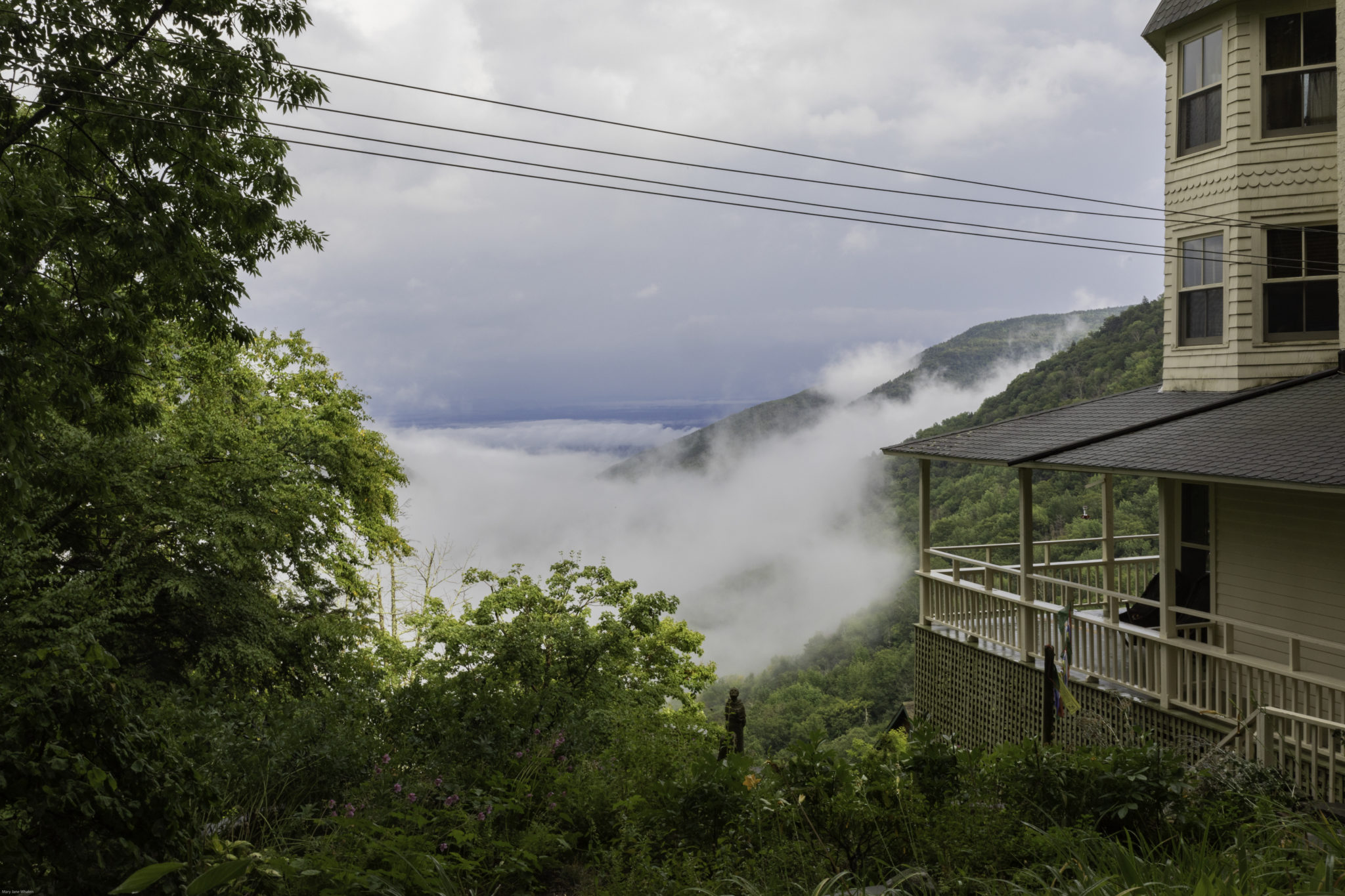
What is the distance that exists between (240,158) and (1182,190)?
12.2 metres

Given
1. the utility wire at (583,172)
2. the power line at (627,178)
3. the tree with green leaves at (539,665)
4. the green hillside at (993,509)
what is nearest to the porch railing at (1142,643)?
the tree with green leaves at (539,665)

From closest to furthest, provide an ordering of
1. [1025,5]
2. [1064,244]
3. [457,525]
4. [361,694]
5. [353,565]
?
[361,694], [1064,244], [353,565], [1025,5], [457,525]

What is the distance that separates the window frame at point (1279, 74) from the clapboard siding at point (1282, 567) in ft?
15.7

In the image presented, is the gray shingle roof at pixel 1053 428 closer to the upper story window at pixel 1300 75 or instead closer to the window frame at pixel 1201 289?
the window frame at pixel 1201 289

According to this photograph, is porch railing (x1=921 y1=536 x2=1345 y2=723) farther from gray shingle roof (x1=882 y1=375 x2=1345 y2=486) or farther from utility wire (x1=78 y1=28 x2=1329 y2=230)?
utility wire (x1=78 y1=28 x2=1329 y2=230)

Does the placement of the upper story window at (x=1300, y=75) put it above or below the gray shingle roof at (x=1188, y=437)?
above

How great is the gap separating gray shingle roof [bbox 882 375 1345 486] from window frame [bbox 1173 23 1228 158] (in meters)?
3.41

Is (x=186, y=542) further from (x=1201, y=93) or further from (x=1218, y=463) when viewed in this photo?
(x=1201, y=93)

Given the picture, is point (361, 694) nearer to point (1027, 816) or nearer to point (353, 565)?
point (1027, 816)

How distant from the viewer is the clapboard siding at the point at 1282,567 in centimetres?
848

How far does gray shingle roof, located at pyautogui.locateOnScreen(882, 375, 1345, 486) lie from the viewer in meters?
7.28

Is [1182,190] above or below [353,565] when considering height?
above

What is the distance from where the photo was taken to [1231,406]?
9.91 m

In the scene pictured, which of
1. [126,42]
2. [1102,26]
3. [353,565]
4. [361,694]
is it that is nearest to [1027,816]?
[361,694]
